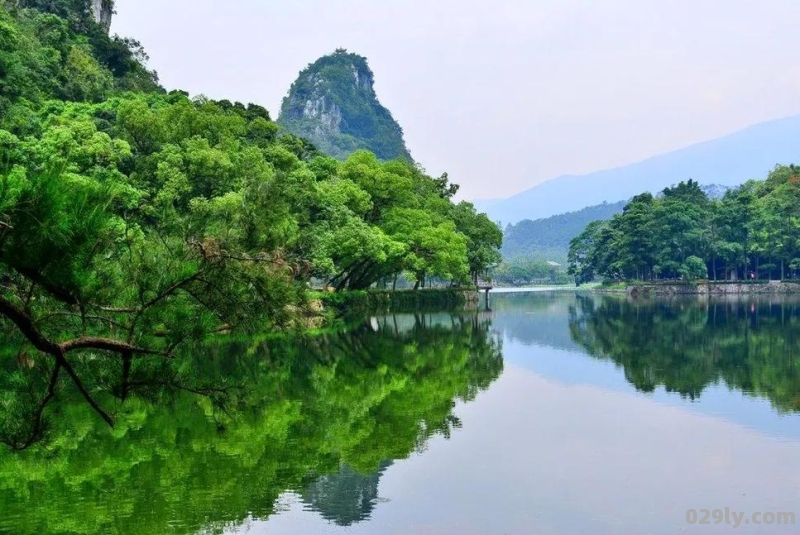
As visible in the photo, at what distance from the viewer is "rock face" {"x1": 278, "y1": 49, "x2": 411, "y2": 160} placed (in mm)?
150250

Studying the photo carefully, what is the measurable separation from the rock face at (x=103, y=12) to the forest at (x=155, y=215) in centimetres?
238

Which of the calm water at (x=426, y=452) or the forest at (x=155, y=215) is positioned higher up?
the forest at (x=155, y=215)

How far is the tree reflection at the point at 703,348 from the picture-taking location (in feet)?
60.2

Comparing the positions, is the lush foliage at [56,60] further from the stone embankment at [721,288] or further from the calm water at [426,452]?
the stone embankment at [721,288]

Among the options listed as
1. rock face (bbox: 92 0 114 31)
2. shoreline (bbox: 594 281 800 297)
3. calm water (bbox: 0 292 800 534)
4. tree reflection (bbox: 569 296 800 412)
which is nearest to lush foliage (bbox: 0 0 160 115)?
rock face (bbox: 92 0 114 31)

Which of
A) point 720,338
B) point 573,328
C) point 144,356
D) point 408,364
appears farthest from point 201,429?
point 573,328

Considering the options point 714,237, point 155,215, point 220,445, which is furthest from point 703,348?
point 714,237

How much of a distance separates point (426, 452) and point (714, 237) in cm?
6371

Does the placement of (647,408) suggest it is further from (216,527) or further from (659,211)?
(659,211)

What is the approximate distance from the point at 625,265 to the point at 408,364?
180 ft

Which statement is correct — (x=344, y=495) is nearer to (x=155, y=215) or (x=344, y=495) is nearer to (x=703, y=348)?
(x=703, y=348)

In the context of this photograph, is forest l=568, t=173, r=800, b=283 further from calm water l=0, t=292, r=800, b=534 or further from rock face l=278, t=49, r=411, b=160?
rock face l=278, t=49, r=411, b=160

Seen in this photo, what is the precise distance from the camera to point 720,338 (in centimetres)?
2828

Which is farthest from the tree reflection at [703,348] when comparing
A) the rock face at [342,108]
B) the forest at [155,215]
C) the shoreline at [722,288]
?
the rock face at [342,108]
